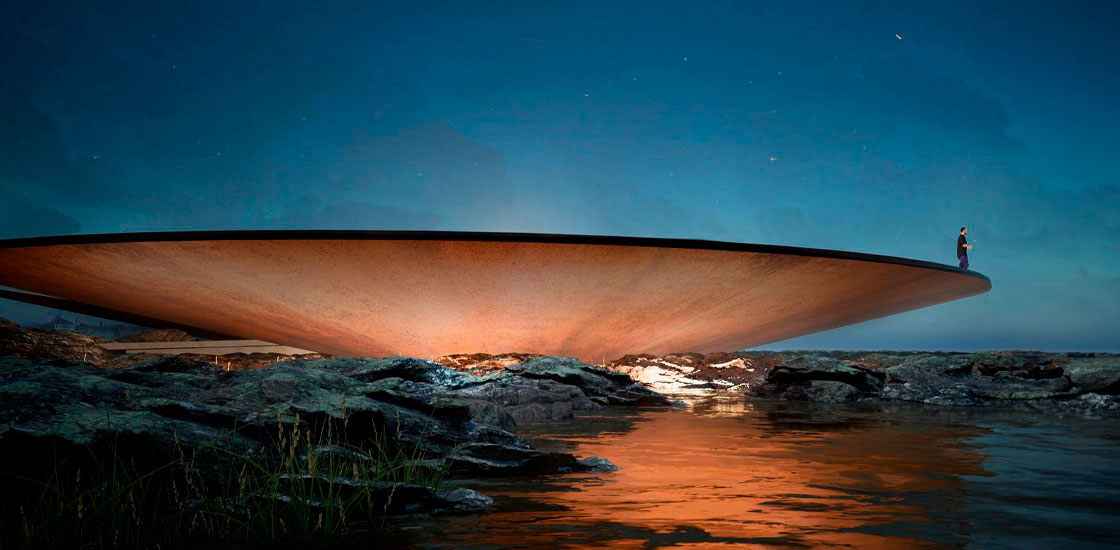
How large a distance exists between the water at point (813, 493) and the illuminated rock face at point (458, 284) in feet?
16.6

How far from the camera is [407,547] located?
8.16 feet

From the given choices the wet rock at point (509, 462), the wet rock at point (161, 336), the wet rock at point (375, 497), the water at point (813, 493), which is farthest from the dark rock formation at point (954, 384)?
the wet rock at point (161, 336)

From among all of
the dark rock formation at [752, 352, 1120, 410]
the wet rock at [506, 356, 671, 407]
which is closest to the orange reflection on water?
the wet rock at [506, 356, 671, 407]

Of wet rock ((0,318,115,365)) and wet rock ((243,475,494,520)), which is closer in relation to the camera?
wet rock ((243,475,494,520))

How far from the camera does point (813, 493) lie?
3457 millimetres

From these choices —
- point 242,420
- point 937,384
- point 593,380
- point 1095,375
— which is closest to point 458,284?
point 593,380

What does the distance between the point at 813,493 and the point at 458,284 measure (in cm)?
887

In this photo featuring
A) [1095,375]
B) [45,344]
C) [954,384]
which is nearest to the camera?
[1095,375]

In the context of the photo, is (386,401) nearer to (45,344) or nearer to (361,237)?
(361,237)

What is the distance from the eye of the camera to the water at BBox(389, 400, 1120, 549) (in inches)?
103

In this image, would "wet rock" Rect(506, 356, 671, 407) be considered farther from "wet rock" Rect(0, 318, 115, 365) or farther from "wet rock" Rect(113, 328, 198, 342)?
"wet rock" Rect(113, 328, 198, 342)

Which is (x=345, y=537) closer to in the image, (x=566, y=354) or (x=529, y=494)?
(x=529, y=494)

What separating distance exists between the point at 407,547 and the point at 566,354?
1326cm

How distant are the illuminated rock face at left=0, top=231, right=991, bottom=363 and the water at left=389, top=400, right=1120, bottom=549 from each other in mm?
5071
